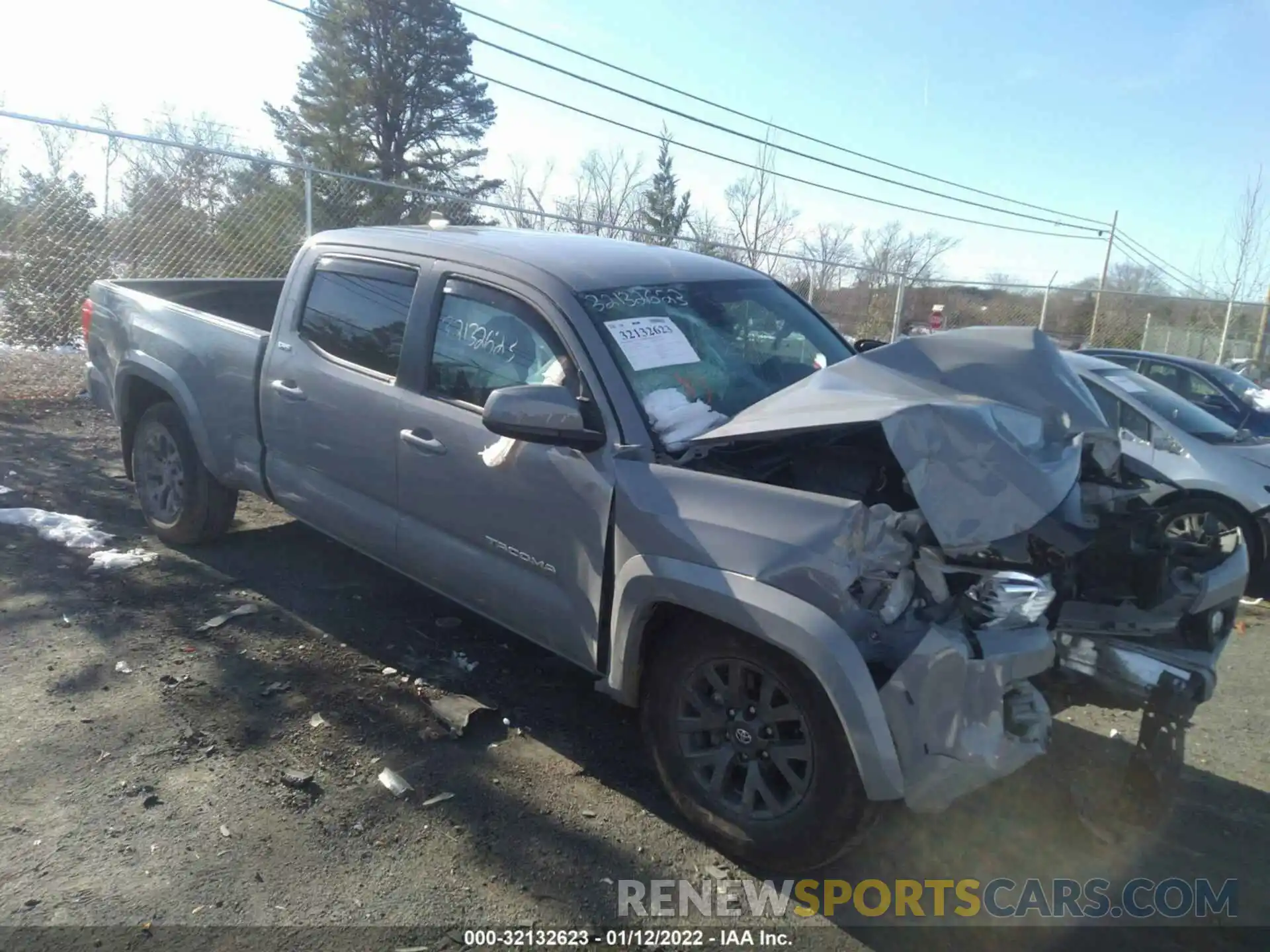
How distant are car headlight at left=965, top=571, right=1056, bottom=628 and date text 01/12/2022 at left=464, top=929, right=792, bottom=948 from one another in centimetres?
115

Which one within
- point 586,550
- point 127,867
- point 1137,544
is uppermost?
point 1137,544

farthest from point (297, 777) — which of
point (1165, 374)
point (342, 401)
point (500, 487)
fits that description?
point (1165, 374)

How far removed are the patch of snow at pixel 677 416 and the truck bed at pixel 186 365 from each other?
96.8 inches

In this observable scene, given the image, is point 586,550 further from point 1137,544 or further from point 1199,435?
point 1199,435

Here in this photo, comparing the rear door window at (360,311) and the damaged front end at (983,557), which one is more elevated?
the rear door window at (360,311)

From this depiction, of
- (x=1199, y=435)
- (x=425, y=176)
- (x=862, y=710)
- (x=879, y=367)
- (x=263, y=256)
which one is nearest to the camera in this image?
(x=862, y=710)

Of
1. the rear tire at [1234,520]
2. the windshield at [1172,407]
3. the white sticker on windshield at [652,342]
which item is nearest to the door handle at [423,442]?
the white sticker on windshield at [652,342]

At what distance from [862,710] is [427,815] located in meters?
1.58

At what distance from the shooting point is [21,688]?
12.3ft

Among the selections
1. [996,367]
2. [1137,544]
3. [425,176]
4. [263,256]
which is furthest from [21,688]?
[425,176]

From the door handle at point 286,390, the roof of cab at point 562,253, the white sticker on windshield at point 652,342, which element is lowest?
the door handle at point 286,390

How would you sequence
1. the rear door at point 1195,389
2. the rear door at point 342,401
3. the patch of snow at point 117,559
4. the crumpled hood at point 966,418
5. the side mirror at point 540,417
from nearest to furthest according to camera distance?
the crumpled hood at point 966,418 < the side mirror at point 540,417 < the rear door at point 342,401 < the patch of snow at point 117,559 < the rear door at point 1195,389

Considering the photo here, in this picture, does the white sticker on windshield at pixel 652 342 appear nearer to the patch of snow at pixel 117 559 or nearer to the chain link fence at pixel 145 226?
the patch of snow at pixel 117 559

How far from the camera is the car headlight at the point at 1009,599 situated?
8.61 ft
